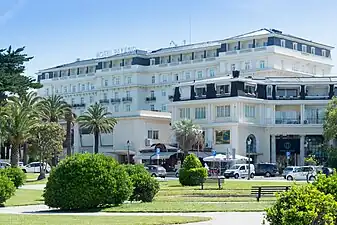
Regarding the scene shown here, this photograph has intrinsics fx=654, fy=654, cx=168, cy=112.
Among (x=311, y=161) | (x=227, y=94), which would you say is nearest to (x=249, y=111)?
(x=227, y=94)

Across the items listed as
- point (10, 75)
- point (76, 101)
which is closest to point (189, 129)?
point (10, 75)

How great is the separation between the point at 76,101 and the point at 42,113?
1968 inches

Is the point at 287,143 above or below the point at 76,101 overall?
below

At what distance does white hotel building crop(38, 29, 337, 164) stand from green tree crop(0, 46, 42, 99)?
31656 millimetres

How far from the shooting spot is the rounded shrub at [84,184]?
27.6 metres

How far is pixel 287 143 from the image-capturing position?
95.2m

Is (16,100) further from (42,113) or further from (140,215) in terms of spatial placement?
(140,215)

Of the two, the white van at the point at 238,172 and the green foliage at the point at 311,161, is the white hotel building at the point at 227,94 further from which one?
the white van at the point at 238,172

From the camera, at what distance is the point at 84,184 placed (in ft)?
90.5

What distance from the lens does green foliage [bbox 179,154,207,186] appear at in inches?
2014

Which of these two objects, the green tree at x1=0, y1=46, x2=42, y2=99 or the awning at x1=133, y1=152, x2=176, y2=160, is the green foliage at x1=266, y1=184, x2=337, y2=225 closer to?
the green tree at x1=0, y1=46, x2=42, y2=99

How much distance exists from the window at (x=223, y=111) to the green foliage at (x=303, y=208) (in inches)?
3056

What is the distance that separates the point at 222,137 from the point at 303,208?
7870 cm

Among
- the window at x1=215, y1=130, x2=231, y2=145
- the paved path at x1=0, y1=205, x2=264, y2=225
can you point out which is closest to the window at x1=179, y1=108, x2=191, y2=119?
the window at x1=215, y1=130, x2=231, y2=145
